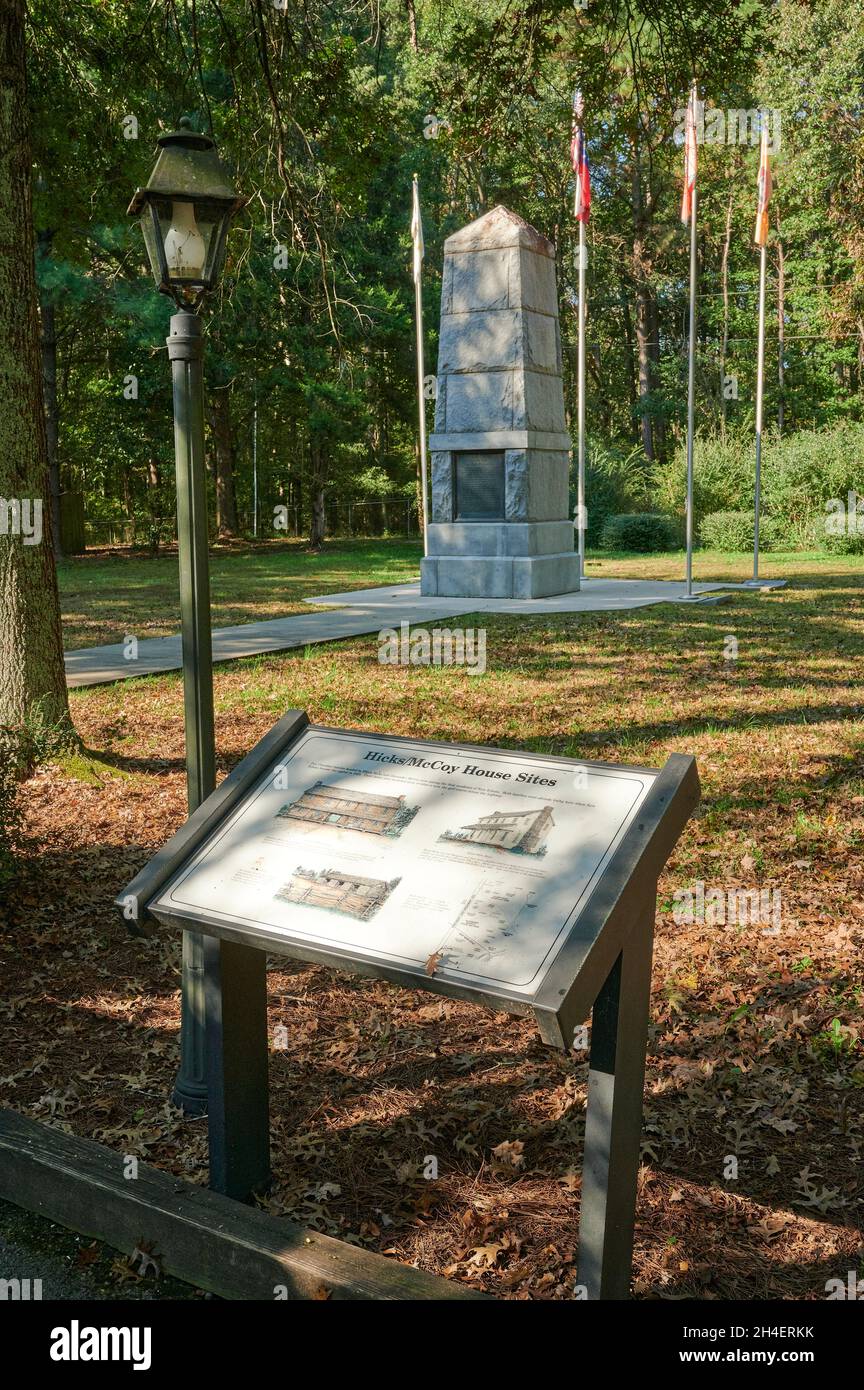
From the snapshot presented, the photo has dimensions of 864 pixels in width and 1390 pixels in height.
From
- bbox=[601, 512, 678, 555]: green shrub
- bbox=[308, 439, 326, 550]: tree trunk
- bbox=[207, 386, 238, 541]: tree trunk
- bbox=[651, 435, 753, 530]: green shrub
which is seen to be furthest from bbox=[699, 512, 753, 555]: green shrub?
bbox=[207, 386, 238, 541]: tree trunk

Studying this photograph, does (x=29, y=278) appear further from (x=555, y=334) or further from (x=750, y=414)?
(x=750, y=414)

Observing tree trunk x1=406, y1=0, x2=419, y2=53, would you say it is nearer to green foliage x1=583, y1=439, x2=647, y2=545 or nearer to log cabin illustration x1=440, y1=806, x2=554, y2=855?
log cabin illustration x1=440, y1=806, x2=554, y2=855

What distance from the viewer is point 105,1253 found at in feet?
9.24

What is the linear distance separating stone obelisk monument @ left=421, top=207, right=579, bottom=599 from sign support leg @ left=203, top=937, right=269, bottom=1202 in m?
12.7

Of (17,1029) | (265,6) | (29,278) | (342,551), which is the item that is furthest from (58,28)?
(342,551)

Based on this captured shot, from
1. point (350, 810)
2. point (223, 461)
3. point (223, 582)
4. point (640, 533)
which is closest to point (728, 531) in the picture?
point (640, 533)

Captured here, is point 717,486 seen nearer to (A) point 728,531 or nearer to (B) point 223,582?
(A) point 728,531

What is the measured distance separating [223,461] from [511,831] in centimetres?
2891

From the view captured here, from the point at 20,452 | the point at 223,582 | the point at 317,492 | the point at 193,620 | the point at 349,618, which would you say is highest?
the point at 317,492

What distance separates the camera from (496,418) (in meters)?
15.5

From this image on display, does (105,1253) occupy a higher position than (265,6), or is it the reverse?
(265,6)

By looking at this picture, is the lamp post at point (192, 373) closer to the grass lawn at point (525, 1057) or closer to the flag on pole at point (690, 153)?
the grass lawn at point (525, 1057)

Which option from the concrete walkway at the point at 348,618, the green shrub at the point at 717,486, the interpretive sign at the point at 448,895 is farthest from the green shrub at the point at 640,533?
the interpretive sign at the point at 448,895
